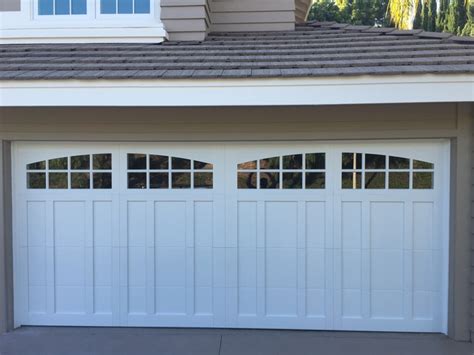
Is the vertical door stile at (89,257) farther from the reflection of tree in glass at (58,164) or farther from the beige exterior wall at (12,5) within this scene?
the beige exterior wall at (12,5)

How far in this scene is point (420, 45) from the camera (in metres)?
4.43

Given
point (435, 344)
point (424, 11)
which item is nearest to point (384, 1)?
point (424, 11)

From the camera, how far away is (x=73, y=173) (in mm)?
4816

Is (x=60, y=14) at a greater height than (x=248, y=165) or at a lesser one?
greater

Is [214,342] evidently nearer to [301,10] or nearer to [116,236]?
[116,236]

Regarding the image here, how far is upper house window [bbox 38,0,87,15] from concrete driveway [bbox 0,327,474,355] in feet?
12.5

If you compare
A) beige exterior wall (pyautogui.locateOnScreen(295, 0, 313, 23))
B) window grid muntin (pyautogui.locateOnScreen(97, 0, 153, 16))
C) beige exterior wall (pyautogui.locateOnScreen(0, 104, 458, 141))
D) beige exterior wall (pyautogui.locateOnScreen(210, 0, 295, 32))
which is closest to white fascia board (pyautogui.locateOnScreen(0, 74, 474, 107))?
beige exterior wall (pyautogui.locateOnScreen(0, 104, 458, 141))

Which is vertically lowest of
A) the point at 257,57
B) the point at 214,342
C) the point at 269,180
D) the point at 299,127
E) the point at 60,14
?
the point at 214,342

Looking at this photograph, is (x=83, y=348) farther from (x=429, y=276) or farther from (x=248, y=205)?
(x=429, y=276)

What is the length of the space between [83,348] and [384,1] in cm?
2331

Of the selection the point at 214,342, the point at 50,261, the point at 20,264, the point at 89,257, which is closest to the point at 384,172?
the point at 214,342

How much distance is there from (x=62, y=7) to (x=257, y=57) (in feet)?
9.10

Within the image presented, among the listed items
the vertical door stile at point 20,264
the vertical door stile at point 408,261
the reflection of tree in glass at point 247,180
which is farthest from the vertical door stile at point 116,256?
the vertical door stile at point 408,261

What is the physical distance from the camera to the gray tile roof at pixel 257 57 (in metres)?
3.64
